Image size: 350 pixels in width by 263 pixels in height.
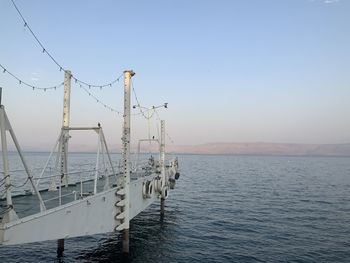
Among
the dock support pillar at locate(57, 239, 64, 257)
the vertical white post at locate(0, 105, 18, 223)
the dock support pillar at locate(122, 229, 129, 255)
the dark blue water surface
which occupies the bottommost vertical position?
the dark blue water surface

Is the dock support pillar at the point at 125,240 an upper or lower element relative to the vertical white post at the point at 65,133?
lower

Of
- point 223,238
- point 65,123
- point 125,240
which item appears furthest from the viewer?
point 223,238

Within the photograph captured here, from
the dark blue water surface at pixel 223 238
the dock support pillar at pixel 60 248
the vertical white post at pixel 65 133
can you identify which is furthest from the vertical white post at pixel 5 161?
the dock support pillar at pixel 60 248

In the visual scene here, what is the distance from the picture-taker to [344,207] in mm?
42625

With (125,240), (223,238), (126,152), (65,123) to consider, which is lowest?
(223,238)

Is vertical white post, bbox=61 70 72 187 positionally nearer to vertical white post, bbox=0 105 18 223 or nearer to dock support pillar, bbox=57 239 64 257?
dock support pillar, bbox=57 239 64 257

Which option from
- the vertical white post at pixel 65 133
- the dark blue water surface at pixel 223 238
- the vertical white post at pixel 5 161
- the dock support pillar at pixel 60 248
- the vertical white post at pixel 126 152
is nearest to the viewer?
the vertical white post at pixel 5 161

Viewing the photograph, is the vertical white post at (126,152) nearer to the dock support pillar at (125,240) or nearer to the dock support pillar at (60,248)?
the dock support pillar at (125,240)

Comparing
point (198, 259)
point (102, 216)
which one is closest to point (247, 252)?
point (198, 259)

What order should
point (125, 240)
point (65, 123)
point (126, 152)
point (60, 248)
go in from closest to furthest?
point (126, 152), point (125, 240), point (65, 123), point (60, 248)

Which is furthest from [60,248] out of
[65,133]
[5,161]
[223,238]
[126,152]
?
[5,161]

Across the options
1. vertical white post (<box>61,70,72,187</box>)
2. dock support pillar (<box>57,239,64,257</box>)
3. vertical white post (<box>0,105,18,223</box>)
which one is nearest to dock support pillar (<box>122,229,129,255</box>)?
dock support pillar (<box>57,239,64,257</box>)

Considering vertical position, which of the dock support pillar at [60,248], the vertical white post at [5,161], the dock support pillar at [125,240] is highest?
the vertical white post at [5,161]

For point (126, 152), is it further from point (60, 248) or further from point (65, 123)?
point (60, 248)
